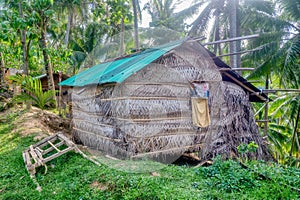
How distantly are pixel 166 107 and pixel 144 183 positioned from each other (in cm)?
233

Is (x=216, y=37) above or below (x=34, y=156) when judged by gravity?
above

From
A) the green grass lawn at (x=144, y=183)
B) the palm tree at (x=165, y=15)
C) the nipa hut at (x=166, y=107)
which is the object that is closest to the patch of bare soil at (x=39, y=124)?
the nipa hut at (x=166, y=107)

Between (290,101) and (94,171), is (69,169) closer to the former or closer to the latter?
(94,171)

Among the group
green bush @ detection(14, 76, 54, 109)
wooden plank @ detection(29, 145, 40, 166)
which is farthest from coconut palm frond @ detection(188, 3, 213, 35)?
wooden plank @ detection(29, 145, 40, 166)

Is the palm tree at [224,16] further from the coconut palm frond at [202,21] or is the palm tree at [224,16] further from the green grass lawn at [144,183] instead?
the green grass lawn at [144,183]

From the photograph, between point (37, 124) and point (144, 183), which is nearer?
point (144, 183)

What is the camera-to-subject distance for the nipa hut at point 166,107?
525cm

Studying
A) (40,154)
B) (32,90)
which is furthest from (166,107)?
(32,90)

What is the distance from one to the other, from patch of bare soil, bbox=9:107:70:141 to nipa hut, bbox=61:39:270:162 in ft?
Result: 3.91

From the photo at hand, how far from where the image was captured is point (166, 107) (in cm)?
567

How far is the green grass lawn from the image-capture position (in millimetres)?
3567

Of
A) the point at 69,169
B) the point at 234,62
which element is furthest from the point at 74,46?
the point at 69,169

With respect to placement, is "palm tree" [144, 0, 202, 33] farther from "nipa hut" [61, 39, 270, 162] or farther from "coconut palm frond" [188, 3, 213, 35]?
"nipa hut" [61, 39, 270, 162]

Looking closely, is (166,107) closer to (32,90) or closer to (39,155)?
(39,155)
